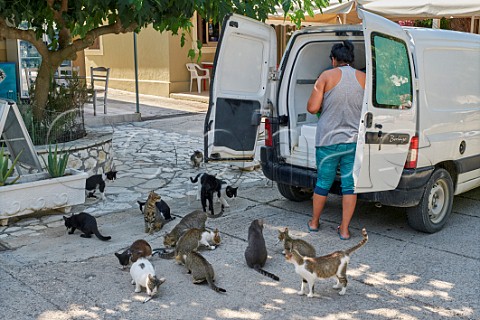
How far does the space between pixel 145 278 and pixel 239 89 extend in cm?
267

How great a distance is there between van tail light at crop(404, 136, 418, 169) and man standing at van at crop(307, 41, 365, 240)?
1.68 feet

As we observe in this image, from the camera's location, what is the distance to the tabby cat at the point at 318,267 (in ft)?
13.6

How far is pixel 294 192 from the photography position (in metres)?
6.63

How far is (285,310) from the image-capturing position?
13.2ft

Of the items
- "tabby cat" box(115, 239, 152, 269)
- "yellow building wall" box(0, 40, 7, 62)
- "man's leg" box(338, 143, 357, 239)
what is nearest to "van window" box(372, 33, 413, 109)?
"man's leg" box(338, 143, 357, 239)

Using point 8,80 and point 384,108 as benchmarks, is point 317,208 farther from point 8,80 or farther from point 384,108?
point 8,80

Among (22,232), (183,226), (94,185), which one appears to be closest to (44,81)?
(94,185)

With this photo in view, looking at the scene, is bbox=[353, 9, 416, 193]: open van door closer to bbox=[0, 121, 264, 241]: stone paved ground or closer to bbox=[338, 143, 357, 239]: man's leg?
bbox=[338, 143, 357, 239]: man's leg

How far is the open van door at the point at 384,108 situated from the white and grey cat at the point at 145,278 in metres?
1.99

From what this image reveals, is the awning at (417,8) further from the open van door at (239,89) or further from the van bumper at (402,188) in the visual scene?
the van bumper at (402,188)

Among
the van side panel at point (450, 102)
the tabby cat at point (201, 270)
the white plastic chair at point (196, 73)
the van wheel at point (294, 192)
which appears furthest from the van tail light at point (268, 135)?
the white plastic chair at point (196, 73)

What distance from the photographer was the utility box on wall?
37.4ft

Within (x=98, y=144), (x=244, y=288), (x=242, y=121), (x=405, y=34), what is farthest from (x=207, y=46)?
(x=244, y=288)

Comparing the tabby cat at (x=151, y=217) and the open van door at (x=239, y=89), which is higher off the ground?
the open van door at (x=239, y=89)
